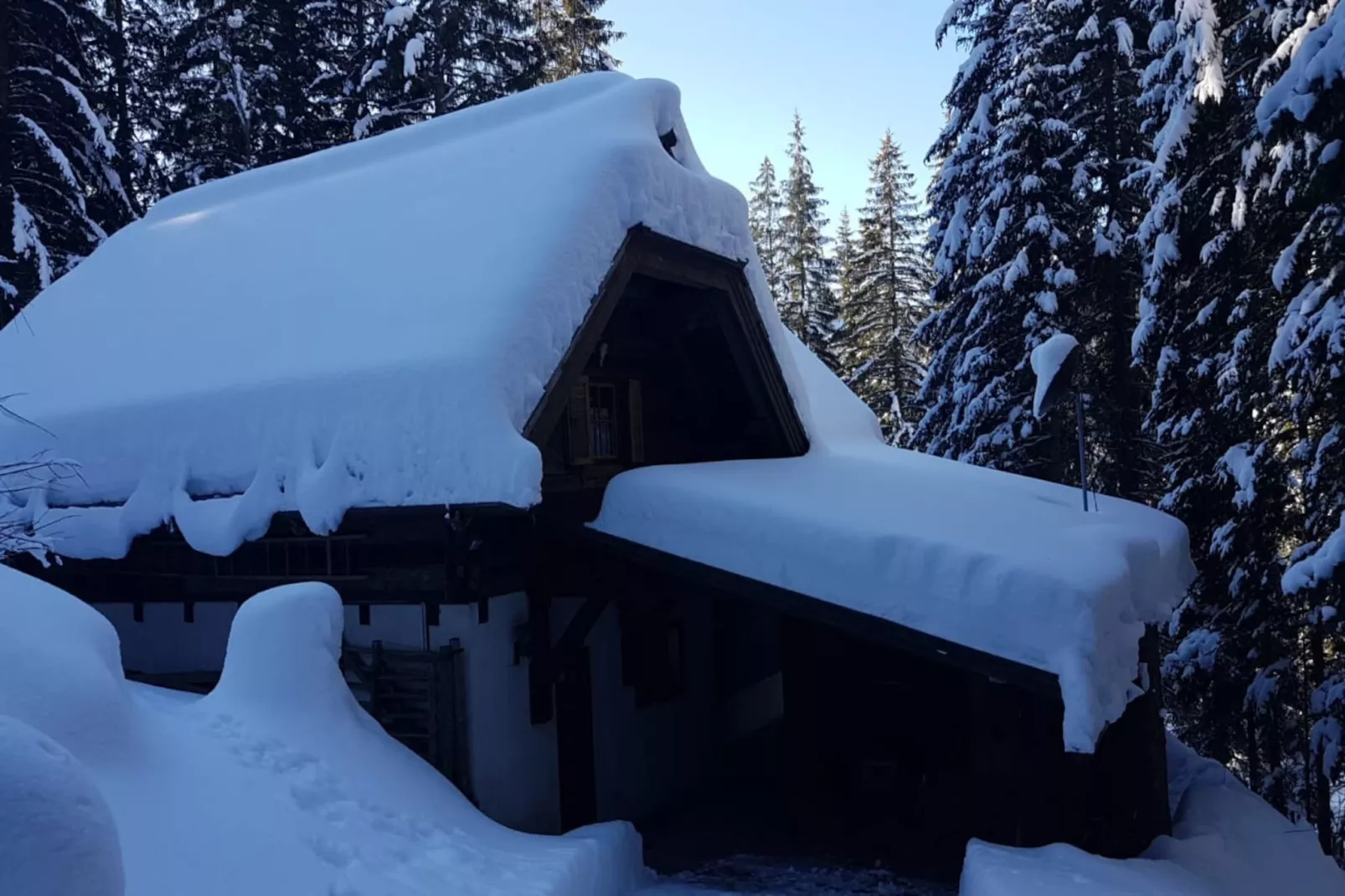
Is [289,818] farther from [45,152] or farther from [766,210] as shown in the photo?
[766,210]

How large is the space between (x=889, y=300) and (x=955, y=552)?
2501 cm

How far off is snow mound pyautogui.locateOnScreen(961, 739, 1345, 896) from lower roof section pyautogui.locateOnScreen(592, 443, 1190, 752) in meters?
1.00

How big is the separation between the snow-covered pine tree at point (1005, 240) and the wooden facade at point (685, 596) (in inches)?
268

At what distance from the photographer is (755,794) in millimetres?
11469

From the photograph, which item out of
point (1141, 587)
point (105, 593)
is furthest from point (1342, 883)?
point (105, 593)

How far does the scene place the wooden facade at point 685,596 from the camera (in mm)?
7809

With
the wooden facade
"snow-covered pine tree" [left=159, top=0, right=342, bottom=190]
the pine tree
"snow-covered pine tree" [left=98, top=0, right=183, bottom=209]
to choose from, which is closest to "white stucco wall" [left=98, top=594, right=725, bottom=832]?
the wooden facade

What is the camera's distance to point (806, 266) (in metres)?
34.2

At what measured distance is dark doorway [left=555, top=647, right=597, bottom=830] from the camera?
30.0 ft

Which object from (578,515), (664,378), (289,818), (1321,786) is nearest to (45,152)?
(664,378)

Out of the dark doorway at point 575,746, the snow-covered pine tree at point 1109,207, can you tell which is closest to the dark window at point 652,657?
the dark doorway at point 575,746

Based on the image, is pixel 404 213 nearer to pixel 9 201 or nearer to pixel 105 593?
pixel 105 593

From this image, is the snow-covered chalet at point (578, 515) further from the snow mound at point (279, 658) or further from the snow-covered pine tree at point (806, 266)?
the snow-covered pine tree at point (806, 266)

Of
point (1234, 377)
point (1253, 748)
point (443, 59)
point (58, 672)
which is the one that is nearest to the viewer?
point (58, 672)
